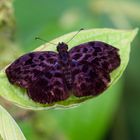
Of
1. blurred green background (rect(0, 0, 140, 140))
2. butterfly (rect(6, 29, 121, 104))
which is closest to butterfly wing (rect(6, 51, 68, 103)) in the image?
butterfly (rect(6, 29, 121, 104))

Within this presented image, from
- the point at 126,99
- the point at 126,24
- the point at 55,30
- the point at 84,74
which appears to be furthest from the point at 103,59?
the point at 126,99

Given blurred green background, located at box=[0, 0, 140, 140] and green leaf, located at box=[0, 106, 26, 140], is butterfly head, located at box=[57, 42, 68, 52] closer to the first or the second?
green leaf, located at box=[0, 106, 26, 140]

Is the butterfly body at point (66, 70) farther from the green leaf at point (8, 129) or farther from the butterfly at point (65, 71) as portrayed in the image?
the green leaf at point (8, 129)

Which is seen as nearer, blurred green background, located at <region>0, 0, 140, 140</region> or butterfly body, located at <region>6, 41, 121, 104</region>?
butterfly body, located at <region>6, 41, 121, 104</region>

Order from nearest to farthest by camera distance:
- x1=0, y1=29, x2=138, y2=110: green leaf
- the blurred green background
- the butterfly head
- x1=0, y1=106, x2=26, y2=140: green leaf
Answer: x1=0, y1=106, x2=26, y2=140: green leaf, x1=0, y1=29, x2=138, y2=110: green leaf, the butterfly head, the blurred green background

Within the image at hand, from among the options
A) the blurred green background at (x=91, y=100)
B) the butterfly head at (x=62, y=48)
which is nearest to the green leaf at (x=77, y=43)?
the butterfly head at (x=62, y=48)

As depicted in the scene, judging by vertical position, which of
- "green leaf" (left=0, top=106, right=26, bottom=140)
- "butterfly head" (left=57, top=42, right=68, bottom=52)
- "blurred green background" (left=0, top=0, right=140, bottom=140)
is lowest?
"blurred green background" (left=0, top=0, right=140, bottom=140)

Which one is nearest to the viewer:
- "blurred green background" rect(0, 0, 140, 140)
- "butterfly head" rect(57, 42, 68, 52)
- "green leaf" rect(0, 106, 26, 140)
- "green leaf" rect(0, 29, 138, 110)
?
"green leaf" rect(0, 106, 26, 140)
